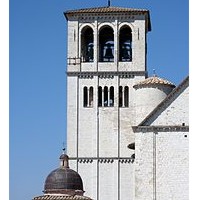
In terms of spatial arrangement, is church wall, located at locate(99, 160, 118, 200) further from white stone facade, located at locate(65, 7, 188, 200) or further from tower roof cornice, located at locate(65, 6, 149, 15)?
tower roof cornice, located at locate(65, 6, 149, 15)

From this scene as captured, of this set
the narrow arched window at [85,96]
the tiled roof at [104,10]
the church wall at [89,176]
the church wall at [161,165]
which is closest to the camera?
the church wall at [161,165]

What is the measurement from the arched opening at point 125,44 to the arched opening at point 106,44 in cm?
48

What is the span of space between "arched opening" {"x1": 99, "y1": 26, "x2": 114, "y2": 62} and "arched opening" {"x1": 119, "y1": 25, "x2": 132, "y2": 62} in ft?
1.58

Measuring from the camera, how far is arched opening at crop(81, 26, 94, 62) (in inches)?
1337

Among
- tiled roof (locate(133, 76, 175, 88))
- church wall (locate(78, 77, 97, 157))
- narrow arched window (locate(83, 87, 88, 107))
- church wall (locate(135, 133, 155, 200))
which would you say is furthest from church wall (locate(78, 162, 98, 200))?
church wall (locate(135, 133, 155, 200))

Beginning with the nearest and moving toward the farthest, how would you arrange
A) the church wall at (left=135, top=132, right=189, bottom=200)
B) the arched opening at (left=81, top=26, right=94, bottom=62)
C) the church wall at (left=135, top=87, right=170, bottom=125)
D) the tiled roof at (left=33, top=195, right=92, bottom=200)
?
1. the church wall at (left=135, top=132, right=189, bottom=200)
2. the tiled roof at (left=33, top=195, right=92, bottom=200)
3. the church wall at (left=135, top=87, right=170, bottom=125)
4. the arched opening at (left=81, top=26, right=94, bottom=62)

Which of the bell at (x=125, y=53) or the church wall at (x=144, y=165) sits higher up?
the bell at (x=125, y=53)

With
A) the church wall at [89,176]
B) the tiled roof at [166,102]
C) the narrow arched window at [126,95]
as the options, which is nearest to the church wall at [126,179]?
the church wall at [89,176]

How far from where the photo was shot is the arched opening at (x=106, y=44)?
3459 cm

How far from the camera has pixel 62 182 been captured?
27.8 m

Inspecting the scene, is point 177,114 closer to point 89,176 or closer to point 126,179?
point 126,179

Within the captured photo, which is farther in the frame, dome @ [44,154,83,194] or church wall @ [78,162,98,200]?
church wall @ [78,162,98,200]

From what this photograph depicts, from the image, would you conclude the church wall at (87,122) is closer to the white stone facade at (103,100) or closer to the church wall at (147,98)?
the white stone facade at (103,100)

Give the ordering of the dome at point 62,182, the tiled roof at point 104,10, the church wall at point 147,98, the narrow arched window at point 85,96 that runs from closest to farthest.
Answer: the dome at point 62,182 < the church wall at point 147,98 < the narrow arched window at point 85,96 < the tiled roof at point 104,10
